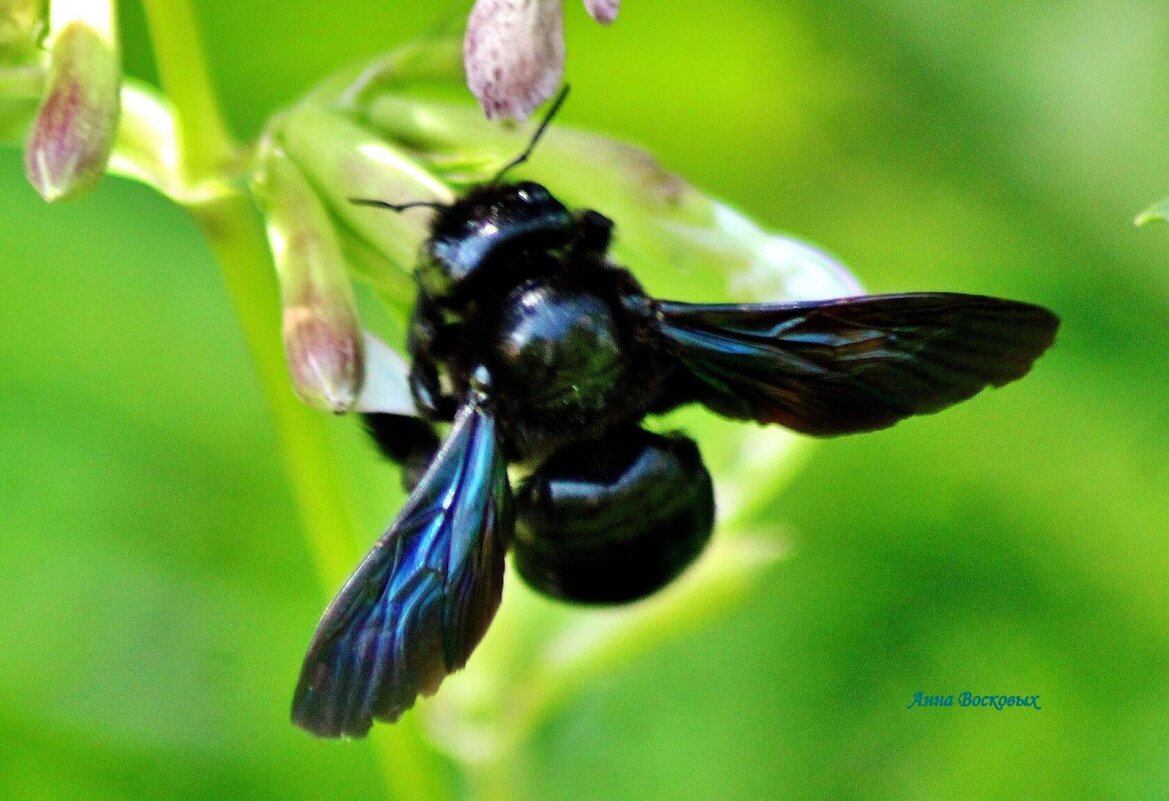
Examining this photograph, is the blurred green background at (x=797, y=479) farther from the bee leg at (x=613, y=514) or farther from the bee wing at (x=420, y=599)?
the bee wing at (x=420, y=599)

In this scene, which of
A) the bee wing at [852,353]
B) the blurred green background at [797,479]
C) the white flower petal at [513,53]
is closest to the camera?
the white flower petal at [513,53]

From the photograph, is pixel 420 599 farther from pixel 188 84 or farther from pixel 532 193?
pixel 188 84

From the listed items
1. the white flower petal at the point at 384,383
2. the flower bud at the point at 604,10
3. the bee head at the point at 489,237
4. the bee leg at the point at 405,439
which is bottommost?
the bee leg at the point at 405,439

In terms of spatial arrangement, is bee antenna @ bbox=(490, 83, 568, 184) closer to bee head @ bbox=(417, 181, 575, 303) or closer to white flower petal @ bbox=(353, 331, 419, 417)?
bee head @ bbox=(417, 181, 575, 303)

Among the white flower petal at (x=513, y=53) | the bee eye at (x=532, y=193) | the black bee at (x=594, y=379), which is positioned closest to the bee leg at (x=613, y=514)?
the black bee at (x=594, y=379)

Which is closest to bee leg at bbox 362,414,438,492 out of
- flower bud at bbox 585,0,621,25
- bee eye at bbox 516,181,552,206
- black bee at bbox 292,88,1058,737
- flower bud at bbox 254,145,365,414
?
black bee at bbox 292,88,1058,737

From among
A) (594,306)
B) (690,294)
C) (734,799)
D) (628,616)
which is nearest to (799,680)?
(734,799)

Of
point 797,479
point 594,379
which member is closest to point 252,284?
point 594,379
